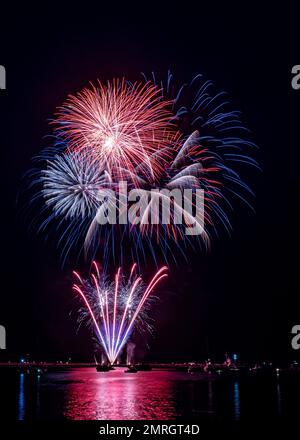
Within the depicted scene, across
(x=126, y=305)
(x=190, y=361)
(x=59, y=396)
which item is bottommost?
(x=190, y=361)

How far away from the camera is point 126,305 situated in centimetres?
5991

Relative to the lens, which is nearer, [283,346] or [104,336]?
[104,336]

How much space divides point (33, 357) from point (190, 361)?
35445 mm

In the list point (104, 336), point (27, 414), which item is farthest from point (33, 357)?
point (27, 414)

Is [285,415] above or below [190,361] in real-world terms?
above

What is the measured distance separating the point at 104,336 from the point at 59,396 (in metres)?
26.0
